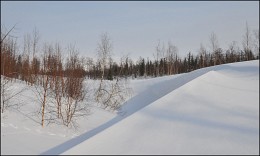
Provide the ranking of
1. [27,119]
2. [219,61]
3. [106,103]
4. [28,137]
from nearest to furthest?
[28,137] → [27,119] → [106,103] → [219,61]

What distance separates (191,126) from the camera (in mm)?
4625

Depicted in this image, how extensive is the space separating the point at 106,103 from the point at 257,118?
41.6 feet

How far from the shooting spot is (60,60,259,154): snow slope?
3.92 meters

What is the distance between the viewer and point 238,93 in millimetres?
5988

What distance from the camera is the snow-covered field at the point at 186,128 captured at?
3947 mm

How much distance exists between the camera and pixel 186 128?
457 cm

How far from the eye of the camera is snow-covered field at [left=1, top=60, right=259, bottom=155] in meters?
3.95

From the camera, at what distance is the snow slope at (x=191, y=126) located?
3.92m

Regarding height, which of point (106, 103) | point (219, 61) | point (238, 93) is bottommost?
point (106, 103)

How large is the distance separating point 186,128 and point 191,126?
0.12m

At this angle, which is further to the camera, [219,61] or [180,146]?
[219,61]

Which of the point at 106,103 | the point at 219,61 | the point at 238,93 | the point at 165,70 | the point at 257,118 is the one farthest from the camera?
the point at 165,70

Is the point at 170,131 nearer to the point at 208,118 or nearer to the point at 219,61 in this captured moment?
the point at 208,118

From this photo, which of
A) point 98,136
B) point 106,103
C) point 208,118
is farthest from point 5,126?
point 106,103
